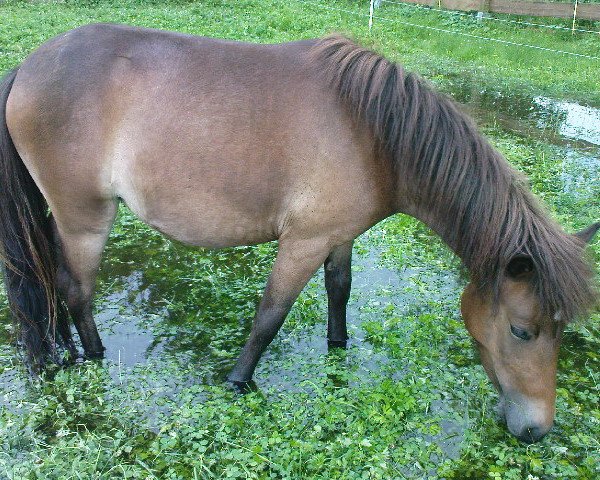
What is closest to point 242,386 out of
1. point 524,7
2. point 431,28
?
point 431,28

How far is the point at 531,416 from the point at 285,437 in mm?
1303

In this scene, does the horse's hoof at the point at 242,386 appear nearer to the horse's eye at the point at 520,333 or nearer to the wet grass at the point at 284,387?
the wet grass at the point at 284,387

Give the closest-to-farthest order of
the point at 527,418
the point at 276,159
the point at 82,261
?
the point at 527,418, the point at 276,159, the point at 82,261

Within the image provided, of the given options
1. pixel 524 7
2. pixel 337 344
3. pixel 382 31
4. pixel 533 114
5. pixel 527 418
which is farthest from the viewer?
pixel 524 7

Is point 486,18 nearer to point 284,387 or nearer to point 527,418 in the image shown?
point 284,387

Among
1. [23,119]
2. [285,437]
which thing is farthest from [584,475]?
[23,119]

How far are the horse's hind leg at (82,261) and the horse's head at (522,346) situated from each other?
223 centimetres

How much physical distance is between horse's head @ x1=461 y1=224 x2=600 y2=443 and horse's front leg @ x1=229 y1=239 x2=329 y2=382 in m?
0.93

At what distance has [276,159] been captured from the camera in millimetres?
3359

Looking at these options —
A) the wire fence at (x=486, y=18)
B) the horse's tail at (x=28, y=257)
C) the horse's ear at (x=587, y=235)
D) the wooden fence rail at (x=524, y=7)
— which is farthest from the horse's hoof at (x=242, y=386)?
the wooden fence rail at (x=524, y=7)

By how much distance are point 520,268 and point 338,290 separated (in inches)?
54.6

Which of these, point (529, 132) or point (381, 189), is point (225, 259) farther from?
point (529, 132)

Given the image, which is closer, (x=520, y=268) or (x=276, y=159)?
(x=520, y=268)

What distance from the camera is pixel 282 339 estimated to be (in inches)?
170
